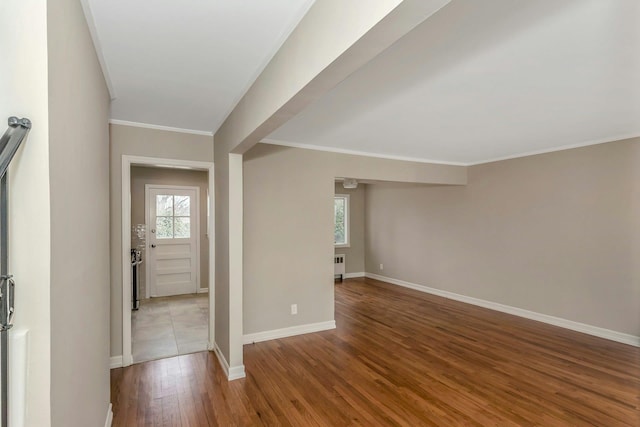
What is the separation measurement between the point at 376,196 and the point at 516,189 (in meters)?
3.13

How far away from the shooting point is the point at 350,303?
539 centimetres

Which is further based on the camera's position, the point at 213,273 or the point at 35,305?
the point at 213,273

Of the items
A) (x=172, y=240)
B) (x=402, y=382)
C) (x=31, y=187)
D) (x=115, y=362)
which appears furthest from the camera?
(x=172, y=240)

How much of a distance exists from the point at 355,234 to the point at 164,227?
166 inches

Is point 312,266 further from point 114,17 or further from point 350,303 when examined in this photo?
point 114,17

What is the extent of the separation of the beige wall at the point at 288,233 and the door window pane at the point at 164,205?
2.88m

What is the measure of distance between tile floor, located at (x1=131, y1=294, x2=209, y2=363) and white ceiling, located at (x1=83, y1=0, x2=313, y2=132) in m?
2.61

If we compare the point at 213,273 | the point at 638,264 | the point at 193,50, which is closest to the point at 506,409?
the point at 638,264

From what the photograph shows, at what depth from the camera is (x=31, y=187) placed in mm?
955

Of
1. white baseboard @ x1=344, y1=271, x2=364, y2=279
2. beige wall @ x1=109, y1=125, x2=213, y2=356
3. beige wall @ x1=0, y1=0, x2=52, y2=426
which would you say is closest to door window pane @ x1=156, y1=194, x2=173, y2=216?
beige wall @ x1=109, y1=125, x2=213, y2=356

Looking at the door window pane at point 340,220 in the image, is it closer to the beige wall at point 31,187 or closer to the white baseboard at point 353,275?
the white baseboard at point 353,275

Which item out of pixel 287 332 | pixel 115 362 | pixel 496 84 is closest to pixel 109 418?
pixel 115 362

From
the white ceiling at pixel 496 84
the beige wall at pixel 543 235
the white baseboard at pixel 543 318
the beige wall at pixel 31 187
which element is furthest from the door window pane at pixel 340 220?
the beige wall at pixel 31 187

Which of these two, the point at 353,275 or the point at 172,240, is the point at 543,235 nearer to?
the point at 353,275
